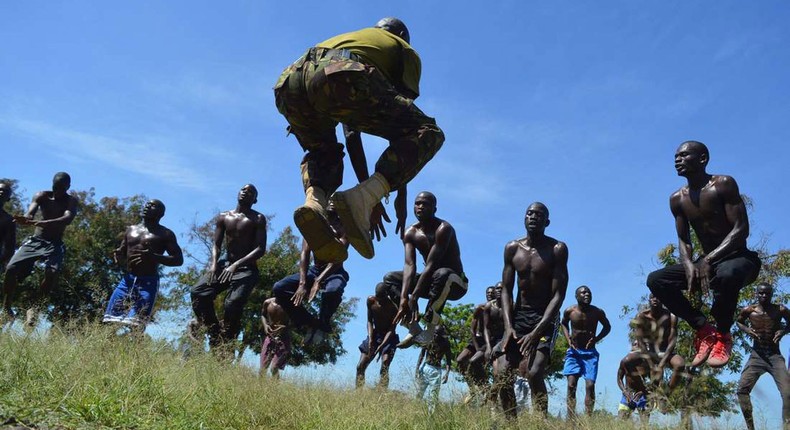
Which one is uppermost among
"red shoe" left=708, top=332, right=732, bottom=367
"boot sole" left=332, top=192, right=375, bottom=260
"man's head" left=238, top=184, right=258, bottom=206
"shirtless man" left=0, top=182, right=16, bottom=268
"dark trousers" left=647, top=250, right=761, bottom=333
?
"man's head" left=238, top=184, right=258, bottom=206

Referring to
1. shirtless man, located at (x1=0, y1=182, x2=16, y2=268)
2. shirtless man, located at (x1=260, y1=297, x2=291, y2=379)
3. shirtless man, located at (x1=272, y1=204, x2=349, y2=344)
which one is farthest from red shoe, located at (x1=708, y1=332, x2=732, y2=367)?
shirtless man, located at (x1=0, y1=182, x2=16, y2=268)

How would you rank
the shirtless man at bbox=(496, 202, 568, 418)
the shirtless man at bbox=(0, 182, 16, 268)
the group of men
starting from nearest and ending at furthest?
the group of men < the shirtless man at bbox=(496, 202, 568, 418) < the shirtless man at bbox=(0, 182, 16, 268)

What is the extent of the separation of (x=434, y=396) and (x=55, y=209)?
7.91 m

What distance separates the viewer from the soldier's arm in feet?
19.2

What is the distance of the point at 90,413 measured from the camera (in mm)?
3854

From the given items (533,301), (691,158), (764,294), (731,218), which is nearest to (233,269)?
(533,301)

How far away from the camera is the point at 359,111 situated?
431cm

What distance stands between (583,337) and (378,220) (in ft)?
25.8

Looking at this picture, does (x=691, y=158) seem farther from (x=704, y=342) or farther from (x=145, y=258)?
(x=145, y=258)

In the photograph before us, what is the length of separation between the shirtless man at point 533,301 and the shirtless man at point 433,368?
0.70 m

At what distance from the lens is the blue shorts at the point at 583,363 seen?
11227mm

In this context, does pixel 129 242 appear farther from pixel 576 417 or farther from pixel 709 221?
pixel 709 221

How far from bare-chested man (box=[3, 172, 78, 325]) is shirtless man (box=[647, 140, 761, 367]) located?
833 cm

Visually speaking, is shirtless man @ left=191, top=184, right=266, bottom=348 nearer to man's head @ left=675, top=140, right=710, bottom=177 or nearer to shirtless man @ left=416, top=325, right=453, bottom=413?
shirtless man @ left=416, top=325, right=453, bottom=413
